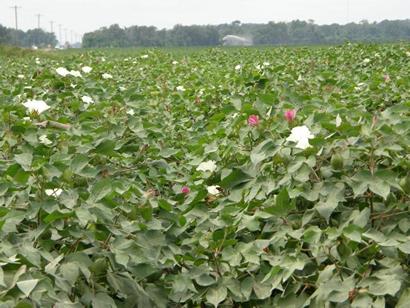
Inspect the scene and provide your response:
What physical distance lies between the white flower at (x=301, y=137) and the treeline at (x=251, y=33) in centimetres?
4394

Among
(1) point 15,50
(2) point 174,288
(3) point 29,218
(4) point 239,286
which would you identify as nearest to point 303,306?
(4) point 239,286

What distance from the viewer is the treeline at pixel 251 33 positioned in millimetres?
46562

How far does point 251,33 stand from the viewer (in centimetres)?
5484

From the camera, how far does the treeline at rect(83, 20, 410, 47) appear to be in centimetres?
4656

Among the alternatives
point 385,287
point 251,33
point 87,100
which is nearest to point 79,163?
point 385,287

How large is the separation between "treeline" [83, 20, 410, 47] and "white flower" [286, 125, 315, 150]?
43.9 m

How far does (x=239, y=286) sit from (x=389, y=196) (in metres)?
0.48

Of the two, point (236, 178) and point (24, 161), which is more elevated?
point (24, 161)

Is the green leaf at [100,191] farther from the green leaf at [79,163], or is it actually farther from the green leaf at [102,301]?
the green leaf at [102,301]

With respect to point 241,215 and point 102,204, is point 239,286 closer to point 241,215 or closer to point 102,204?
point 241,215

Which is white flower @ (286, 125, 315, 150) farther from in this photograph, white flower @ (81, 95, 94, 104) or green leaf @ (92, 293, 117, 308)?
white flower @ (81, 95, 94, 104)

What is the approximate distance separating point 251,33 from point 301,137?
5399 cm

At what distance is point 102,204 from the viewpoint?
1.75 metres

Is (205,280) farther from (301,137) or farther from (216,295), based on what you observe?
(301,137)
